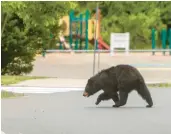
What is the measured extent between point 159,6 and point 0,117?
42454mm

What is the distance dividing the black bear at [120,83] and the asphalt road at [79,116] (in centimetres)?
28

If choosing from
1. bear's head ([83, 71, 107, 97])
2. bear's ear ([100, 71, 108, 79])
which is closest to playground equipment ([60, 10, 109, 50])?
bear's head ([83, 71, 107, 97])

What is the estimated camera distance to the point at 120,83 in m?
12.5

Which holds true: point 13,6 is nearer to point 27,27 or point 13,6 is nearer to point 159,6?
point 27,27

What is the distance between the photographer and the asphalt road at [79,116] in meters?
8.77

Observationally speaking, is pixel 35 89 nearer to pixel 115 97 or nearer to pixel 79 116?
pixel 115 97

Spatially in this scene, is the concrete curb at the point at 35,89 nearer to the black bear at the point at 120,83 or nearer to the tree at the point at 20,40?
the black bear at the point at 120,83

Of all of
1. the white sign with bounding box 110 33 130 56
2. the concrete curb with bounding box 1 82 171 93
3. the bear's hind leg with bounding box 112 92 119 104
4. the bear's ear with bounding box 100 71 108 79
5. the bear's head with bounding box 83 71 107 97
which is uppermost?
the bear's ear with bounding box 100 71 108 79

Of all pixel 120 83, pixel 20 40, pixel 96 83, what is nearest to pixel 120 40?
pixel 20 40

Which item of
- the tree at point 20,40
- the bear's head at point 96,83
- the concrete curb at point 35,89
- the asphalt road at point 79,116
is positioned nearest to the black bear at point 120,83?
the bear's head at point 96,83

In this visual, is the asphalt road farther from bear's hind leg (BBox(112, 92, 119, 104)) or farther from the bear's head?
the bear's head

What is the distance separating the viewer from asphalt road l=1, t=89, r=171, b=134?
877cm

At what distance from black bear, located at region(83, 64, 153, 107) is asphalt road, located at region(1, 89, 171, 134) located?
28 centimetres

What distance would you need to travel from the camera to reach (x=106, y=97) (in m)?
12.8
